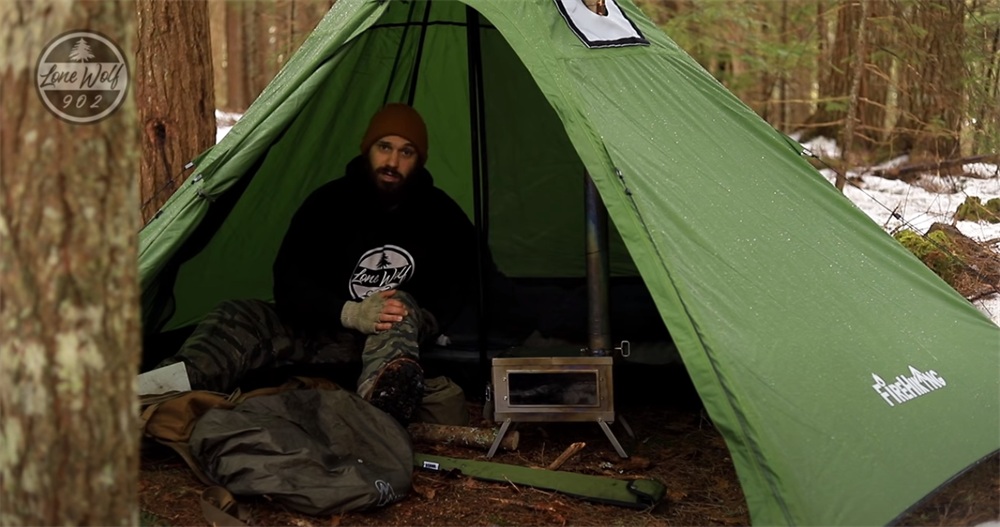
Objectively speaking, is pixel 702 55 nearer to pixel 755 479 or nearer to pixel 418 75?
pixel 418 75

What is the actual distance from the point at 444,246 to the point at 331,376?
29.7 inches

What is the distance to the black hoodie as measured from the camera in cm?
449

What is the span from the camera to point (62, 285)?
2221 mm

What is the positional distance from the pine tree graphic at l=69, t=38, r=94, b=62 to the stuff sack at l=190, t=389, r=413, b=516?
4.92 ft

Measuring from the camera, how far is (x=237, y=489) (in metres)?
3.37

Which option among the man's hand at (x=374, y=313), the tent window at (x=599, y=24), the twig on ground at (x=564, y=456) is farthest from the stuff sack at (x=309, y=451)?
the tent window at (x=599, y=24)

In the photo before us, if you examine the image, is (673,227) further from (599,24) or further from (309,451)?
(309,451)

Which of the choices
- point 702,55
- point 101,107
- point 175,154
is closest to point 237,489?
point 101,107

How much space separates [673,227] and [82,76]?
6.16 feet

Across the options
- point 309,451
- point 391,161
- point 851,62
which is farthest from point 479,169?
point 851,62

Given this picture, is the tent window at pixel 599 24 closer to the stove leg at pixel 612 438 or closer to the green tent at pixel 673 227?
the green tent at pixel 673 227

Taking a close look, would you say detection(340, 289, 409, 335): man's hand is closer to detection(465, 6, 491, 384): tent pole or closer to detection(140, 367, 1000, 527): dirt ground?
detection(140, 367, 1000, 527): dirt ground

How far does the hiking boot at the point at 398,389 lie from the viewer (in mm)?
3873

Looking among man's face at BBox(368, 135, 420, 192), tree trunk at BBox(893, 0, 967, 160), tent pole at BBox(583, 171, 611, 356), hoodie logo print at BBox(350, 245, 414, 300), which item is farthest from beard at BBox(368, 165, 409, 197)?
tree trunk at BBox(893, 0, 967, 160)
